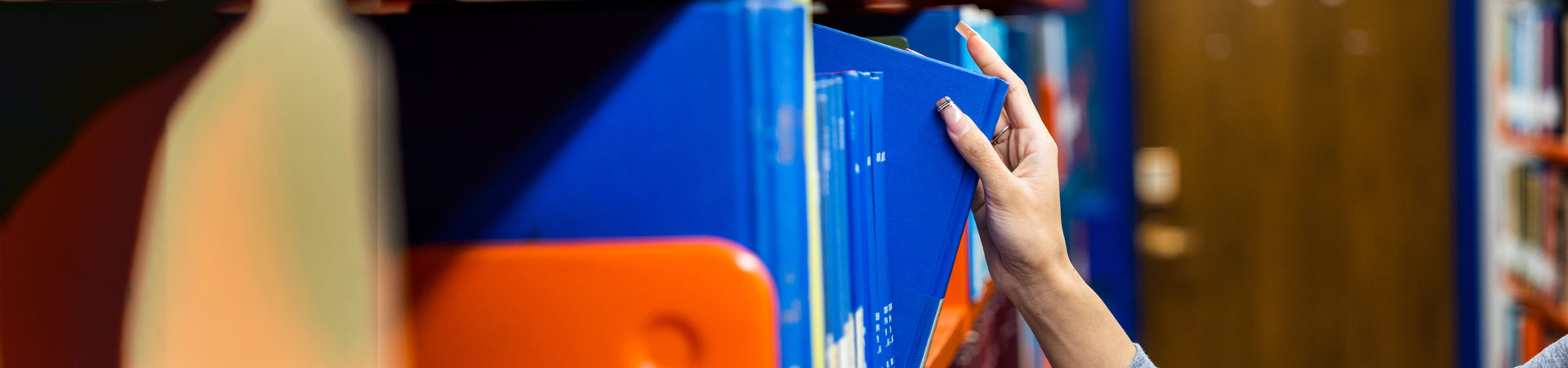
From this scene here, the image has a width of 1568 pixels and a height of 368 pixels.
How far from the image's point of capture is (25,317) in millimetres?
458

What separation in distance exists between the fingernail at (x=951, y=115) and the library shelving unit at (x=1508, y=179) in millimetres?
2050

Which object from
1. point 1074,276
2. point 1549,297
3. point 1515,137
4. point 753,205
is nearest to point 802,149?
point 753,205

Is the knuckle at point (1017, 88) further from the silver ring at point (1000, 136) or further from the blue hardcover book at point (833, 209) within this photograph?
the blue hardcover book at point (833, 209)

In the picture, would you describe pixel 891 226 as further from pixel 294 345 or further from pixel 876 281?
pixel 294 345

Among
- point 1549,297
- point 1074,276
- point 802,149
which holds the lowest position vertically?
point 1549,297

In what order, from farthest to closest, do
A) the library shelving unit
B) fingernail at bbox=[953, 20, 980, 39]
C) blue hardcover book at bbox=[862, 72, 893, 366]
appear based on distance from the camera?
1. the library shelving unit
2. fingernail at bbox=[953, 20, 980, 39]
3. blue hardcover book at bbox=[862, 72, 893, 366]

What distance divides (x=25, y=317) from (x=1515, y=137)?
9.96 feet

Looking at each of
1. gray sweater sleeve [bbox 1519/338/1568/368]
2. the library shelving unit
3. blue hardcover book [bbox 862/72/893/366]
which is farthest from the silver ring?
the library shelving unit

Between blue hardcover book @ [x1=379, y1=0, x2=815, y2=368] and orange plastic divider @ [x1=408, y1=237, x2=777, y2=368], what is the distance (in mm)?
13

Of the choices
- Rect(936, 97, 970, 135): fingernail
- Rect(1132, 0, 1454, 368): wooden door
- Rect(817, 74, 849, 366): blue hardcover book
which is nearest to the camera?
Rect(817, 74, 849, 366): blue hardcover book

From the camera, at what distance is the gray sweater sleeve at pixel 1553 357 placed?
1195 mm

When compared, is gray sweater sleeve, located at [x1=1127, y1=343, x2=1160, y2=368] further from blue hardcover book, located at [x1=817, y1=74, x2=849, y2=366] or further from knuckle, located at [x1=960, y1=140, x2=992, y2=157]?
blue hardcover book, located at [x1=817, y1=74, x2=849, y2=366]

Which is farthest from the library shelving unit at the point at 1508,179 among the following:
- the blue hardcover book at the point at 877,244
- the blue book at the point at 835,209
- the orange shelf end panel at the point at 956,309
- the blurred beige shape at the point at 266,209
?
the blurred beige shape at the point at 266,209

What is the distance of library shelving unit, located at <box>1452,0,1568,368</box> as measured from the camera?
2449mm
